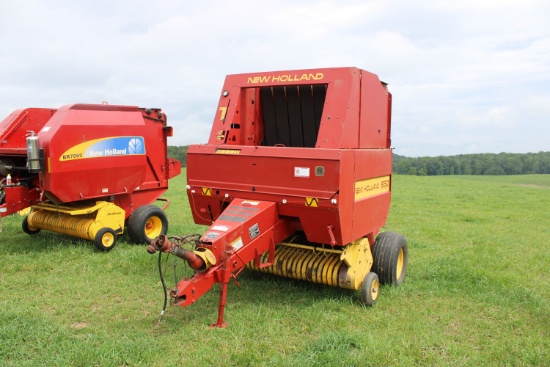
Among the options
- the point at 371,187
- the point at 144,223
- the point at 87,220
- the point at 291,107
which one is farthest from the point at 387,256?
the point at 87,220

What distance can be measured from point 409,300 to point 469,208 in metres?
9.73

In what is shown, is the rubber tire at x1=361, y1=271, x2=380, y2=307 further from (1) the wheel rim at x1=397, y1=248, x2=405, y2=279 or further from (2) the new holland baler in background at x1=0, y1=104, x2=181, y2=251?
(2) the new holland baler in background at x1=0, y1=104, x2=181, y2=251

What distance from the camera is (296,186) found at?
470 centimetres

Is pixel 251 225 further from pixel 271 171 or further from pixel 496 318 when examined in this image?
pixel 496 318

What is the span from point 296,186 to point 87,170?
12.3ft

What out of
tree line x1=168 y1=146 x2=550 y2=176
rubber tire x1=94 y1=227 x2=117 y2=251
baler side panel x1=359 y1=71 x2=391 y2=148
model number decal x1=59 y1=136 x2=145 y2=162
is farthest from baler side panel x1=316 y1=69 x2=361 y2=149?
tree line x1=168 y1=146 x2=550 y2=176

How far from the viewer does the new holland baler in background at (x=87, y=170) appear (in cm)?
664

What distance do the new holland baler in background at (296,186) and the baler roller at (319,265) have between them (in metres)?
0.01

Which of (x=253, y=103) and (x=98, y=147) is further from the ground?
(x=253, y=103)

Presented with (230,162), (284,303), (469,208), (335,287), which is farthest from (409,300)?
(469,208)

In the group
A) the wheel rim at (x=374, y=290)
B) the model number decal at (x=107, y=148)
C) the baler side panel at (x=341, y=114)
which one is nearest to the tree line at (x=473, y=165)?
the model number decal at (x=107, y=148)

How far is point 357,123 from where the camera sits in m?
5.11

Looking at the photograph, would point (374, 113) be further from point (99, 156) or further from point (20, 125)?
point (20, 125)

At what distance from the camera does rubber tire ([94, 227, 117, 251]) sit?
7.05 meters
